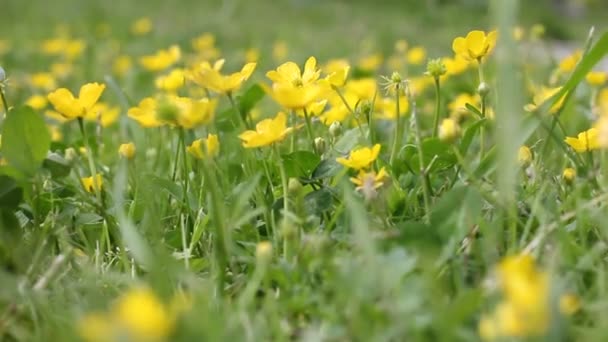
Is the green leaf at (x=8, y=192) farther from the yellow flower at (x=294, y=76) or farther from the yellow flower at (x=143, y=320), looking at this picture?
the yellow flower at (x=143, y=320)

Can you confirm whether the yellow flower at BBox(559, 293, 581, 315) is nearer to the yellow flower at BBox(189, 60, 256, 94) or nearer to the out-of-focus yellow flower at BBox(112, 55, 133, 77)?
the yellow flower at BBox(189, 60, 256, 94)

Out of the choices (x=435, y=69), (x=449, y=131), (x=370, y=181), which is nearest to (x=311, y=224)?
(x=370, y=181)

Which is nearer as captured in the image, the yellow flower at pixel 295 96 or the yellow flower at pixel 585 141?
the yellow flower at pixel 295 96

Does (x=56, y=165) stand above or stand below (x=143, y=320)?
below

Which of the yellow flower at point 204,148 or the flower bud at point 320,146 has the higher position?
the yellow flower at point 204,148

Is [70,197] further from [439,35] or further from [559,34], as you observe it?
[559,34]

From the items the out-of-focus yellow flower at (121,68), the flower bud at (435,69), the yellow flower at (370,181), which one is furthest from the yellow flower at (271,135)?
the out-of-focus yellow flower at (121,68)

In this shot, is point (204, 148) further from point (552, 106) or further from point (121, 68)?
point (121, 68)
